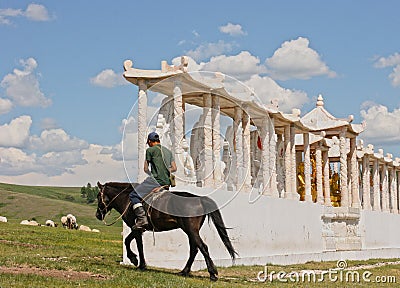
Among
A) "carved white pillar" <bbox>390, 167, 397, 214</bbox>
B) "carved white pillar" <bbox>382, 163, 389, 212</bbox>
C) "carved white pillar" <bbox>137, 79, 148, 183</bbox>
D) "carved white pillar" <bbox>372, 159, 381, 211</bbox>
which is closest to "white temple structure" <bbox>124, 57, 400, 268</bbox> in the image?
"carved white pillar" <bbox>137, 79, 148, 183</bbox>

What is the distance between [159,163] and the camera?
1497 cm

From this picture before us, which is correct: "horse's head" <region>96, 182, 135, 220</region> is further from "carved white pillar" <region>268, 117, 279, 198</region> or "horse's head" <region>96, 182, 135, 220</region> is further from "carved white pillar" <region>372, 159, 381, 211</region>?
"carved white pillar" <region>372, 159, 381, 211</region>

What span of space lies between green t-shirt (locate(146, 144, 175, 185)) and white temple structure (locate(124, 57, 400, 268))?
12.9ft

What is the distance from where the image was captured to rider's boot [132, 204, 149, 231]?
1485 centimetres

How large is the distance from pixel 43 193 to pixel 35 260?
338 ft

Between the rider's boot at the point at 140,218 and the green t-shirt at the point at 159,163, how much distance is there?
0.68 meters

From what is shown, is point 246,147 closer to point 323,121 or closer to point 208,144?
point 208,144

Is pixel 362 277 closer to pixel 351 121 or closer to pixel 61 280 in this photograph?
pixel 61 280

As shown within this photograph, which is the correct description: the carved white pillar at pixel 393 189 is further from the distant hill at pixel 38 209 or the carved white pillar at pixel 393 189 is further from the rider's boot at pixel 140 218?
the rider's boot at pixel 140 218

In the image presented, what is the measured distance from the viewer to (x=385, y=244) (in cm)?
4069

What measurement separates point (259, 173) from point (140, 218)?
15.1 m

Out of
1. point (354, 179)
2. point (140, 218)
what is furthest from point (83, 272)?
point (354, 179)

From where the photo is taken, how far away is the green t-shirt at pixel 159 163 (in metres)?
14.9

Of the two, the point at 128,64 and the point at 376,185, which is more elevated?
the point at 128,64
